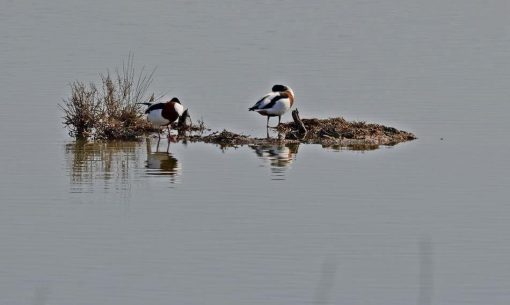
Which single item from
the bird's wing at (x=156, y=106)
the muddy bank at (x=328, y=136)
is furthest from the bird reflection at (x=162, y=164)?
the muddy bank at (x=328, y=136)

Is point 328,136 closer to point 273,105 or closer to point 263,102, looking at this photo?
point 273,105

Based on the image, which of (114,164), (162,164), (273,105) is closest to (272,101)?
(273,105)

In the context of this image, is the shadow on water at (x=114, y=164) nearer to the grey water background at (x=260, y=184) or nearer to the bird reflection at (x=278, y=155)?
the grey water background at (x=260, y=184)

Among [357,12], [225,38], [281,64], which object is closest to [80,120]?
[281,64]

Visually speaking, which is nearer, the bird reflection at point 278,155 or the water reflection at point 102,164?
the water reflection at point 102,164

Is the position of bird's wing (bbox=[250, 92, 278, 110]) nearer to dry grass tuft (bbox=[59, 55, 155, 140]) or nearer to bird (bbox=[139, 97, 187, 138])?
bird (bbox=[139, 97, 187, 138])

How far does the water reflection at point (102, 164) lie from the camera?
18125 millimetres

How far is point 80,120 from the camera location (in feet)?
72.7

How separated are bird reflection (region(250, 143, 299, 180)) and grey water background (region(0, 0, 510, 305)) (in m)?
0.08

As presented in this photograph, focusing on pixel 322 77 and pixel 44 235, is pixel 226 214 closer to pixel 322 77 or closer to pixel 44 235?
pixel 44 235

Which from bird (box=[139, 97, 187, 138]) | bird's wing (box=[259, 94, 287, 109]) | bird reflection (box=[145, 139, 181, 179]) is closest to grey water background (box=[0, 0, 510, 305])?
bird reflection (box=[145, 139, 181, 179])

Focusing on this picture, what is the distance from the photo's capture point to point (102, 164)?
19625 mm

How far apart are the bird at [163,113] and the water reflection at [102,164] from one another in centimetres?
45

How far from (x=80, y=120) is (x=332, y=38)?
14.2m
